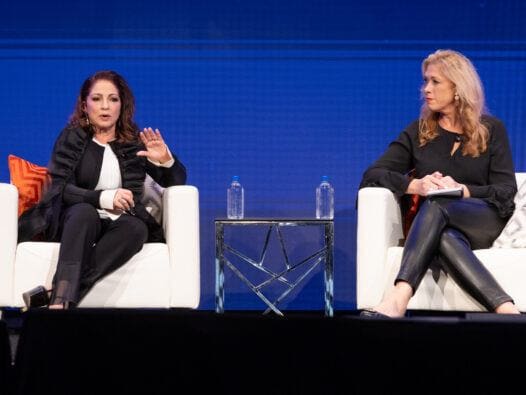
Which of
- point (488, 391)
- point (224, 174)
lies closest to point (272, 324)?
point (488, 391)

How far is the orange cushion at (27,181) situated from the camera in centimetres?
346

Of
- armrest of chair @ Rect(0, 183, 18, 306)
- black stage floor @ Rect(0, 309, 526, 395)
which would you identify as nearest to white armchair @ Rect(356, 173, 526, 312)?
armrest of chair @ Rect(0, 183, 18, 306)

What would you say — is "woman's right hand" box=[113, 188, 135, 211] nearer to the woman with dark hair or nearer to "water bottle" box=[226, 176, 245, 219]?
the woman with dark hair

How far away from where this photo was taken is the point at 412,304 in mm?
3084

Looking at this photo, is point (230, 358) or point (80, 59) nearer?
point (230, 358)

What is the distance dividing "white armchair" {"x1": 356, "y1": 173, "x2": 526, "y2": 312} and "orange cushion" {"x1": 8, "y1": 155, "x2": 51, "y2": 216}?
131cm

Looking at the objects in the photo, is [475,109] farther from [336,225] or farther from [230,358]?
[230,358]

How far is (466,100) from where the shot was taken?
3.37 meters

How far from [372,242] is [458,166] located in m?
0.49

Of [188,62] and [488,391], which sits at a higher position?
[188,62]

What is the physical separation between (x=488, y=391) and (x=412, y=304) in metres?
2.10

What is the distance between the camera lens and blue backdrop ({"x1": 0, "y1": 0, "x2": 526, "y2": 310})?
4.19 meters

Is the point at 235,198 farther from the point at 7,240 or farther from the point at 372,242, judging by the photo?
the point at 7,240

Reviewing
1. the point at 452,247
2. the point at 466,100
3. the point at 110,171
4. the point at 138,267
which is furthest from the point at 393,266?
the point at 110,171
